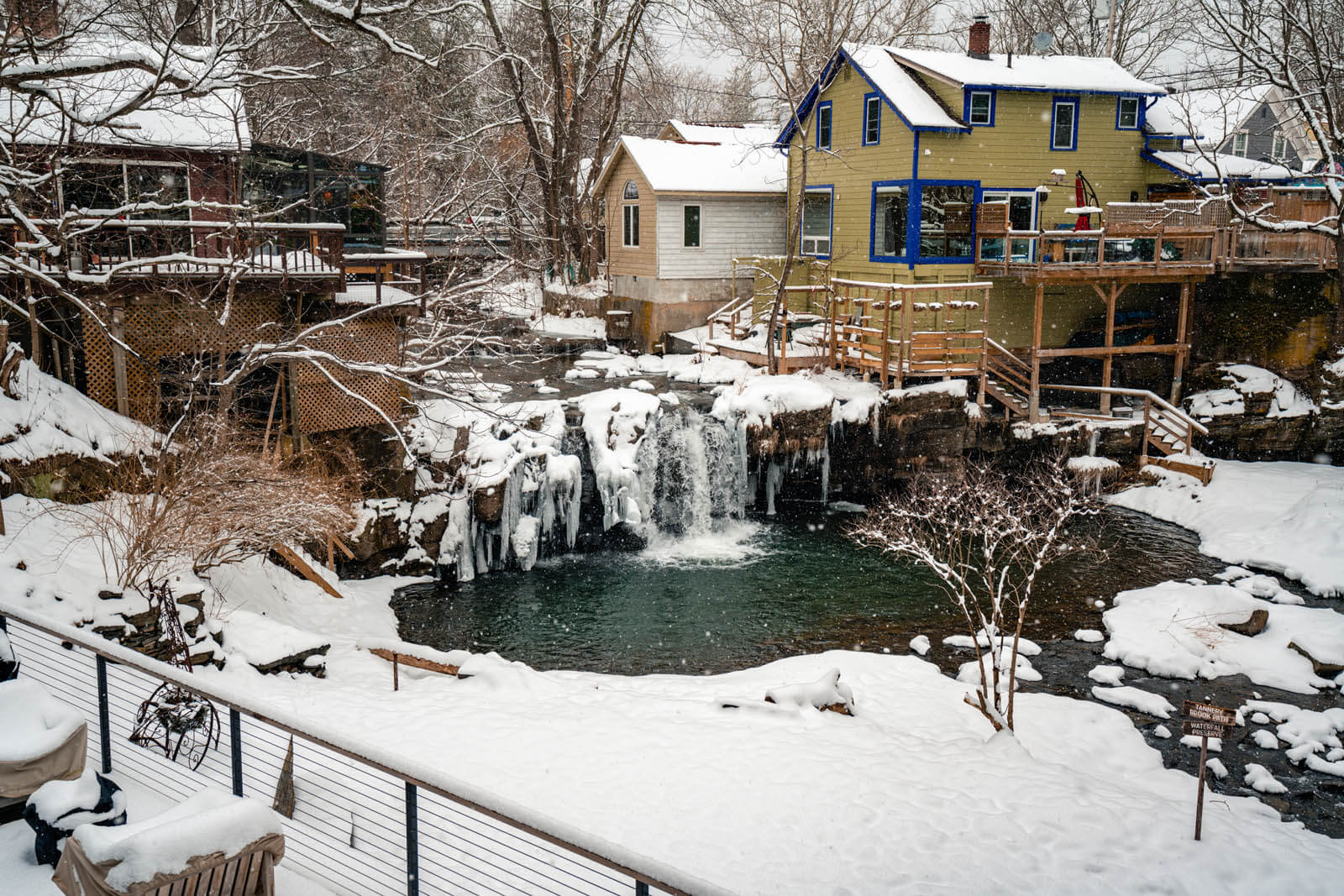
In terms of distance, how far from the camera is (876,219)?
2500 cm

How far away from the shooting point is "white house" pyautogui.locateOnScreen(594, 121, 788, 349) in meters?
28.2

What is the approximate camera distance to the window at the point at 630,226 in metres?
29.7

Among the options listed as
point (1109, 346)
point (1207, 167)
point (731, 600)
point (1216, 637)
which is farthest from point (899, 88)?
point (1216, 637)

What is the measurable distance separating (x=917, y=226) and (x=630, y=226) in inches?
385

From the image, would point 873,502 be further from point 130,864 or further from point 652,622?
point 130,864

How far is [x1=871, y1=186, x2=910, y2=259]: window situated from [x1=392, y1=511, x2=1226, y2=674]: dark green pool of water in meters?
8.40

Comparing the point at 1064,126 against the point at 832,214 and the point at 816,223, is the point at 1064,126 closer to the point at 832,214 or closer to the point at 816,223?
the point at 832,214

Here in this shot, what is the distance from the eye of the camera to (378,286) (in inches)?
729

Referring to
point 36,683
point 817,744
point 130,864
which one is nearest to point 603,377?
point 817,744

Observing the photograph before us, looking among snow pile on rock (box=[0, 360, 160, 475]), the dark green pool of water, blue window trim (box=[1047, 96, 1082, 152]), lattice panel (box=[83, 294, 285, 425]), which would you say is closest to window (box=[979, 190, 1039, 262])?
blue window trim (box=[1047, 96, 1082, 152])

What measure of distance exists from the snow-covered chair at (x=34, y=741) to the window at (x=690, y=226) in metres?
24.3

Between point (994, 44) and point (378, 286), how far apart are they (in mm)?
36853

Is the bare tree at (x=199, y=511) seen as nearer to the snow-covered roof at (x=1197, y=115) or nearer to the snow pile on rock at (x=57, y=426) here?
the snow pile on rock at (x=57, y=426)

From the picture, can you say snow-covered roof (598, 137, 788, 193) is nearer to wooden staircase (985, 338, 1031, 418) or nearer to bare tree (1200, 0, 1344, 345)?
wooden staircase (985, 338, 1031, 418)
